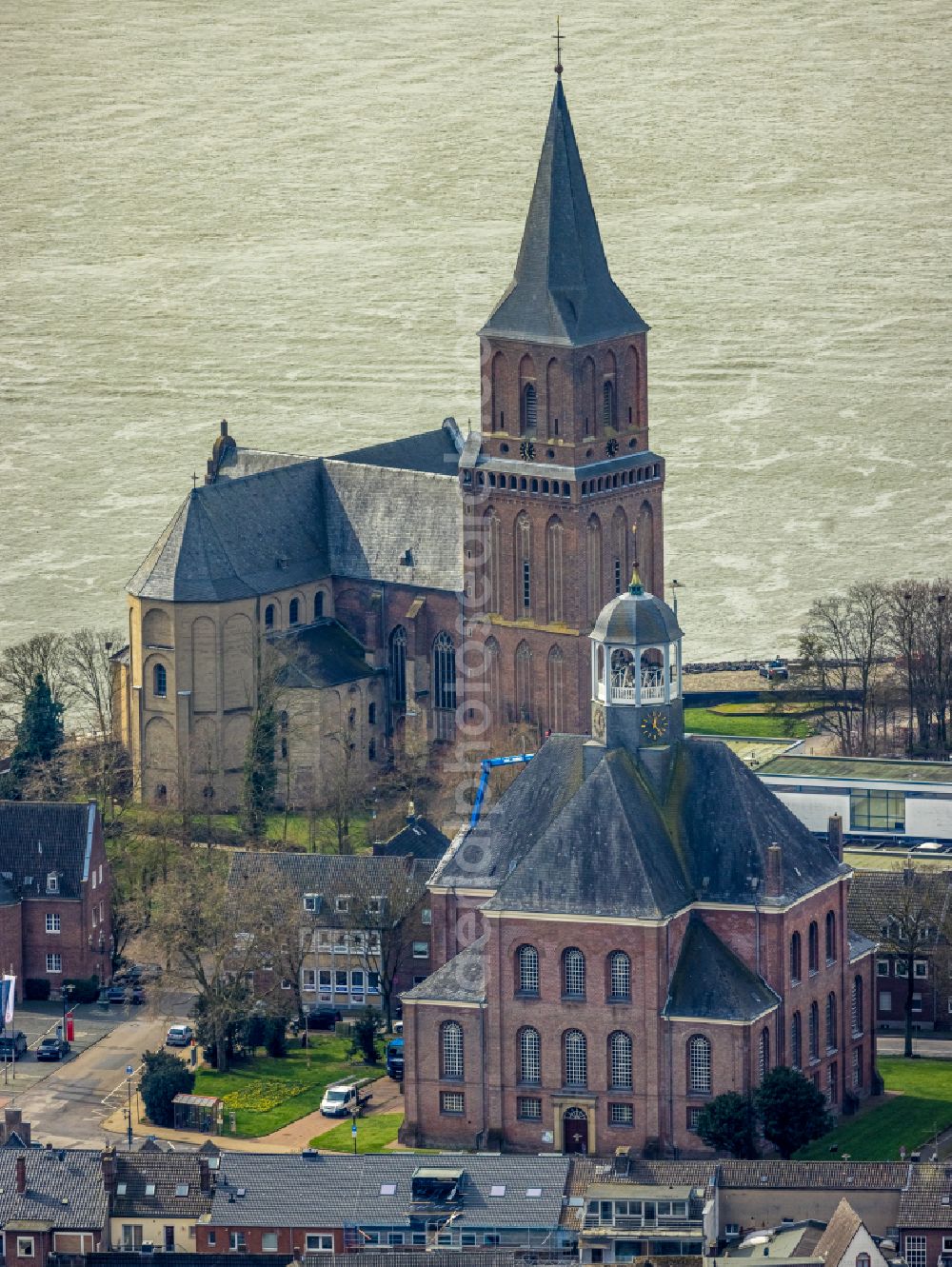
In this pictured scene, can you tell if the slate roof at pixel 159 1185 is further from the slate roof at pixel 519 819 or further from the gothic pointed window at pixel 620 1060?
the slate roof at pixel 519 819

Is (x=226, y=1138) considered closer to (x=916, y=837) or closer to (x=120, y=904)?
(x=120, y=904)

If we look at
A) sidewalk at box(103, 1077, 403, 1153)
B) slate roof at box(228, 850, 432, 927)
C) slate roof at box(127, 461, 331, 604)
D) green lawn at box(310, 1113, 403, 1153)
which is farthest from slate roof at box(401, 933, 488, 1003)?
slate roof at box(127, 461, 331, 604)

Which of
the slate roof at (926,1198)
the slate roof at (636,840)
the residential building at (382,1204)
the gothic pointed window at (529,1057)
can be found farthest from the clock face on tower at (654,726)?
the slate roof at (926,1198)

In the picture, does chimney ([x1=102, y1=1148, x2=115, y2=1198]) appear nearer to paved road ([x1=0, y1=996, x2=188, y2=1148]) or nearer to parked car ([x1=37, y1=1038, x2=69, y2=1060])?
paved road ([x1=0, y1=996, x2=188, y2=1148])

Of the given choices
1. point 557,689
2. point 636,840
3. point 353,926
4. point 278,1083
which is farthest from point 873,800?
point 636,840

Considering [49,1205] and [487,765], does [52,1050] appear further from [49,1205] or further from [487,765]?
[49,1205]

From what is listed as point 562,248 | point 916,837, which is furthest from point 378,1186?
point 562,248
